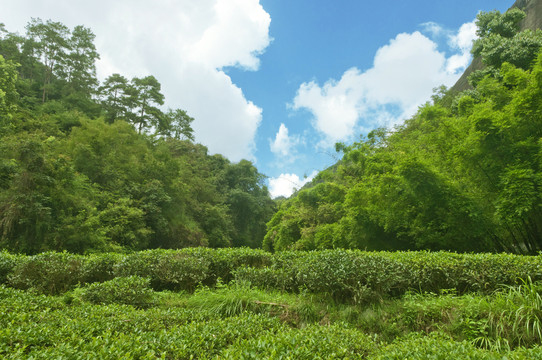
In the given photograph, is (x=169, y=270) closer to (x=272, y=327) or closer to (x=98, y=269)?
(x=98, y=269)

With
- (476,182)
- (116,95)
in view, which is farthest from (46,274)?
(116,95)

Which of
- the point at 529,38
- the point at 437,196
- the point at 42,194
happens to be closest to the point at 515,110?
the point at 437,196

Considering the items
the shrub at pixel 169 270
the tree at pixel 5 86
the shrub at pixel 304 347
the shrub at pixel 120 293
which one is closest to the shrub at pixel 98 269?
the shrub at pixel 169 270

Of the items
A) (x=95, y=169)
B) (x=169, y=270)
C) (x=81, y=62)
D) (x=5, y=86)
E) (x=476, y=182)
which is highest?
(x=81, y=62)

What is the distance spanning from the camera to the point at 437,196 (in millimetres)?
7328

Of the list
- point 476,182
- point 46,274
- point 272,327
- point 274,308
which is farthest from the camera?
point 476,182

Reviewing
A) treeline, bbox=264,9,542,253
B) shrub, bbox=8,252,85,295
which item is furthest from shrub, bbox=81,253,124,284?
treeline, bbox=264,9,542,253

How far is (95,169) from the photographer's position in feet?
54.2

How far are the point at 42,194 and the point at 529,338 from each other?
14.1m

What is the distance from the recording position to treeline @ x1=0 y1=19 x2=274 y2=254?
422 inches

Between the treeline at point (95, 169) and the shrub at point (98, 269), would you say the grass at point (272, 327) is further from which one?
the treeline at point (95, 169)

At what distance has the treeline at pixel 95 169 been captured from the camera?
10711 mm

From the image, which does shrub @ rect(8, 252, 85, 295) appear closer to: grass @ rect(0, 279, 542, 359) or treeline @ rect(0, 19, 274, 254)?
grass @ rect(0, 279, 542, 359)

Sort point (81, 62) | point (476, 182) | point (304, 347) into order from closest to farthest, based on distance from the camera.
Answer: point (304, 347), point (476, 182), point (81, 62)
